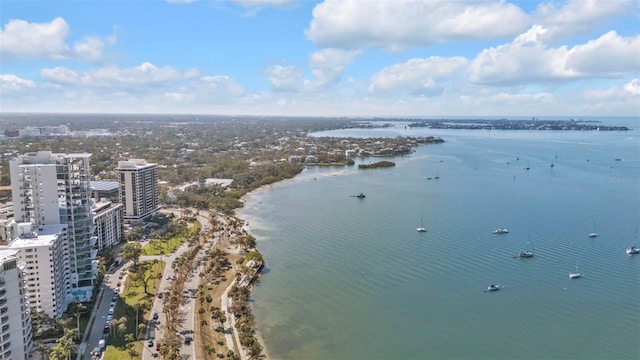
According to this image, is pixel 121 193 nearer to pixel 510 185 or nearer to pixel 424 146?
pixel 510 185

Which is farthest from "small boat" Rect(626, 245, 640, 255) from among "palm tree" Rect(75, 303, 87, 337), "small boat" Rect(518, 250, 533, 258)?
"palm tree" Rect(75, 303, 87, 337)

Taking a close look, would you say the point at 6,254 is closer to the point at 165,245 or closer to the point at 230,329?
the point at 230,329

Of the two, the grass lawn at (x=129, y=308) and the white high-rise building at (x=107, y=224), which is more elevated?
the white high-rise building at (x=107, y=224)

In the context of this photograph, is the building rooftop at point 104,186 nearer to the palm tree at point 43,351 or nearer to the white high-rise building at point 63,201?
the white high-rise building at point 63,201

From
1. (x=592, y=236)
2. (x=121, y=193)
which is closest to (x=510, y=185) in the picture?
(x=592, y=236)

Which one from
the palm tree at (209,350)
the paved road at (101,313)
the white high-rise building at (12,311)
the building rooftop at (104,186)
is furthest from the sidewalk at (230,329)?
the building rooftop at (104,186)

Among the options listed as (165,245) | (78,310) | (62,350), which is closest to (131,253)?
(165,245)
